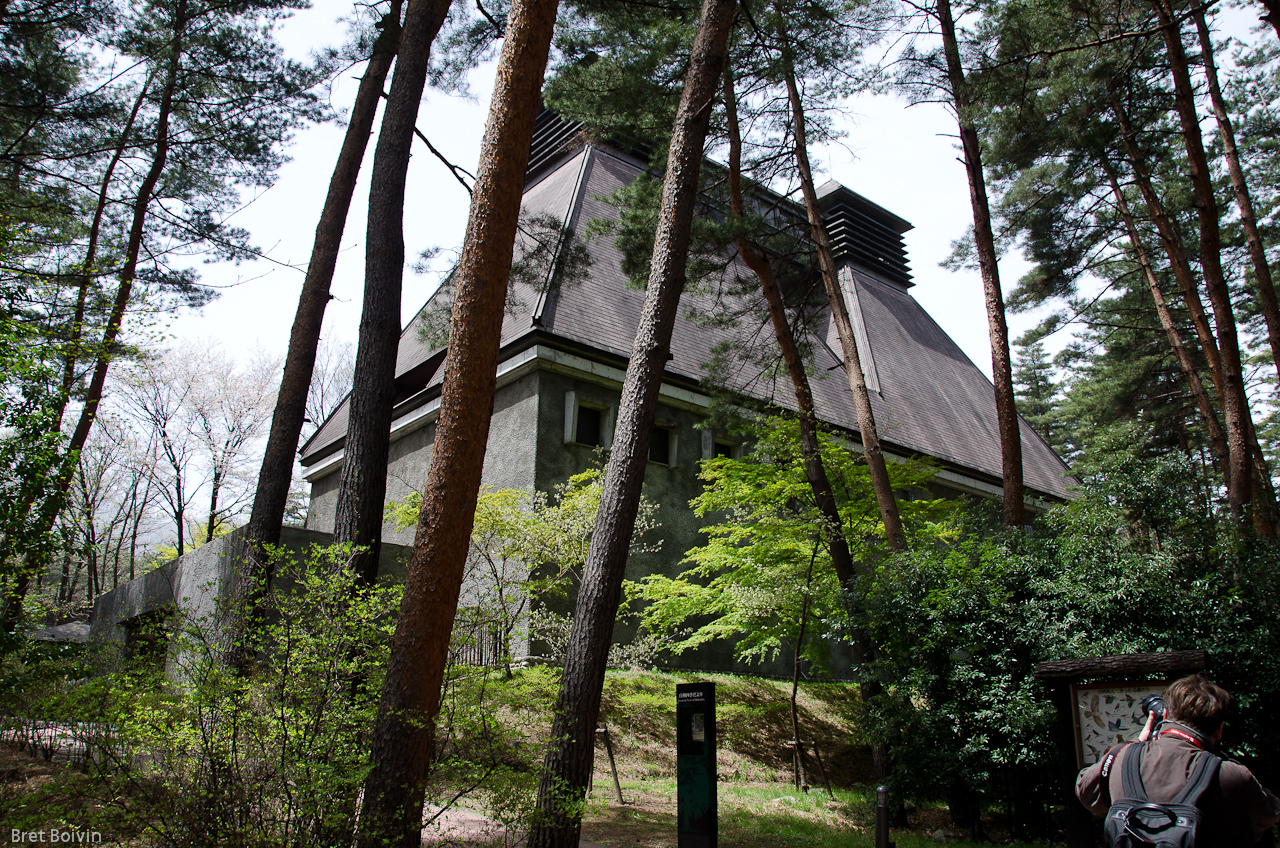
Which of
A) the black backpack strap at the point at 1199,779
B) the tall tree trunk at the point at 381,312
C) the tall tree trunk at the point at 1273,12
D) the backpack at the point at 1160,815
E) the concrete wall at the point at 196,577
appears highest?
the tall tree trunk at the point at 1273,12

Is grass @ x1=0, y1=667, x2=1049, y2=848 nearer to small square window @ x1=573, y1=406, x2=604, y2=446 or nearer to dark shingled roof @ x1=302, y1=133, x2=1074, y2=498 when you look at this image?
small square window @ x1=573, y1=406, x2=604, y2=446

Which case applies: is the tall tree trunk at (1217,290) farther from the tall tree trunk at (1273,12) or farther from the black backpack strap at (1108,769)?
the black backpack strap at (1108,769)

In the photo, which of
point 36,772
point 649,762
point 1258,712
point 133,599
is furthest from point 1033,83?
point 133,599

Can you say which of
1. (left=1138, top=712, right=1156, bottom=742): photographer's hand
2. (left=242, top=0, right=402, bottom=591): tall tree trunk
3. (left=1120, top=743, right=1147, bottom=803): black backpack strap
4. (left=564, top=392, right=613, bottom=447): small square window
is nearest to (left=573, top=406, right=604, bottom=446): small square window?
(left=564, top=392, right=613, bottom=447): small square window

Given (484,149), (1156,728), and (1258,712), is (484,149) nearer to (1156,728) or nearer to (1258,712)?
(1156,728)

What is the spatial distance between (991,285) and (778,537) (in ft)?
14.8

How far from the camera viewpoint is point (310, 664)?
15.7 feet

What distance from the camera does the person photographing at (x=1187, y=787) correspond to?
9.50 ft

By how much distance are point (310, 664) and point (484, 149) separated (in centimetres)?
378

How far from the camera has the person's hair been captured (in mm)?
3041

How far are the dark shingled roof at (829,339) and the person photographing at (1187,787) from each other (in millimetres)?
8649

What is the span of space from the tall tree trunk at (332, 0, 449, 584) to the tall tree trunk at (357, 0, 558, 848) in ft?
6.81

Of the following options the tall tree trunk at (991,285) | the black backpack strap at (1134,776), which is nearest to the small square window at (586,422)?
the tall tree trunk at (991,285)

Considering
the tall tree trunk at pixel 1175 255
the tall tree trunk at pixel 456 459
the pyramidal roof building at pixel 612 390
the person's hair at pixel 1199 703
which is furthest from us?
the pyramidal roof building at pixel 612 390
